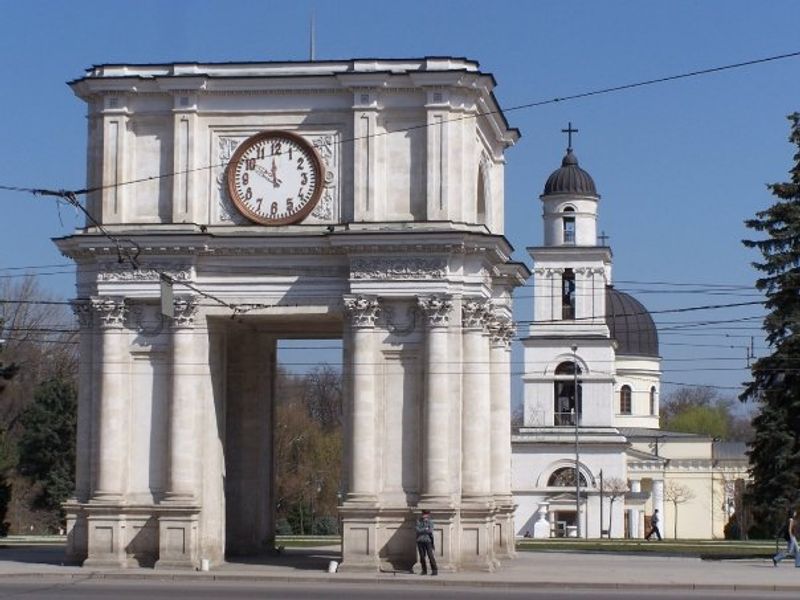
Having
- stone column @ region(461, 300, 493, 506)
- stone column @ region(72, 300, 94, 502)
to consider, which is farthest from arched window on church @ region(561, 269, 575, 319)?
stone column @ region(72, 300, 94, 502)

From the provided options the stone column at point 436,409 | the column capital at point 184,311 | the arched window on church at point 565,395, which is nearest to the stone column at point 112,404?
the column capital at point 184,311

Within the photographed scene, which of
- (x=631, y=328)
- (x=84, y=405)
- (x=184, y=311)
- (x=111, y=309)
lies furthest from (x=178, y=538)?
(x=631, y=328)

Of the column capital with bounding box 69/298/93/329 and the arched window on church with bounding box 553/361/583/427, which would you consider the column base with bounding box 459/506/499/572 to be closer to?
the column capital with bounding box 69/298/93/329

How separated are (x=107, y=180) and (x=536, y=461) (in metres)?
62.9

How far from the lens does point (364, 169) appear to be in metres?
44.2

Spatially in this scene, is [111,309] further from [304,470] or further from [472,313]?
[304,470]

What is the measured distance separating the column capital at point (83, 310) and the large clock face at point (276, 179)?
171 inches

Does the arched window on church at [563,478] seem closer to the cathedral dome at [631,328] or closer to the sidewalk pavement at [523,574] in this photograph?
the cathedral dome at [631,328]

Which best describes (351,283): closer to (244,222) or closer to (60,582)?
(244,222)

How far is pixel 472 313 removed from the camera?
146 ft

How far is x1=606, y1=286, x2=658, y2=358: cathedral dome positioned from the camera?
114 m

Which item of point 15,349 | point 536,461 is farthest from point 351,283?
point 536,461

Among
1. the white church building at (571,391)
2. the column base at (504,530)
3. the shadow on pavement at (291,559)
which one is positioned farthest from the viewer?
the white church building at (571,391)

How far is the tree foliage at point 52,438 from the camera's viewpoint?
79.9 m
